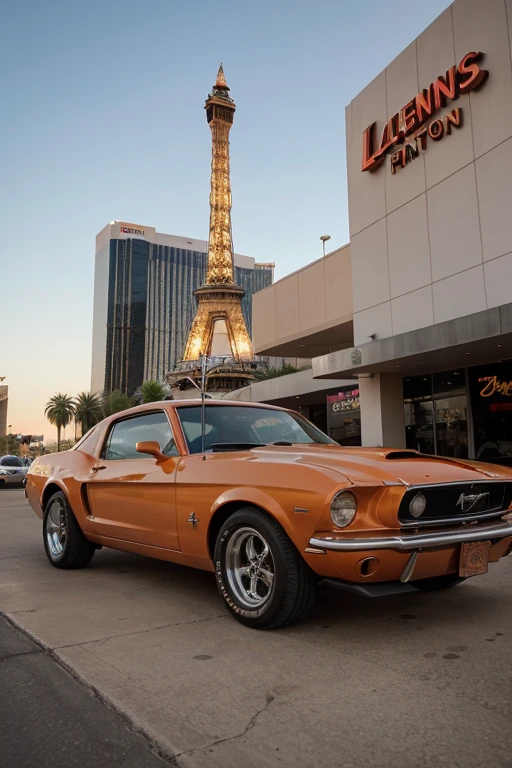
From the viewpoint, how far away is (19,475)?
2217cm

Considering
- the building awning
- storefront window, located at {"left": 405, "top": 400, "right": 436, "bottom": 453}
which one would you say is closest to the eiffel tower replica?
storefront window, located at {"left": 405, "top": 400, "right": 436, "bottom": 453}

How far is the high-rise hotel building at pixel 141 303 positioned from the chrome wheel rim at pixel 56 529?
148027mm

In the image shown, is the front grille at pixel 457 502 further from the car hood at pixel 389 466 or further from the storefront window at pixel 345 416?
the storefront window at pixel 345 416

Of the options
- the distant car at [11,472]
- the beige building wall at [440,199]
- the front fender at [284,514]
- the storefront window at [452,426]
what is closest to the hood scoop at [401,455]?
the front fender at [284,514]

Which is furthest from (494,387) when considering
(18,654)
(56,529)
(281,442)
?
(18,654)

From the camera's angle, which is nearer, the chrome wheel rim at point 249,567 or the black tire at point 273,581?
the black tire at point 273,581

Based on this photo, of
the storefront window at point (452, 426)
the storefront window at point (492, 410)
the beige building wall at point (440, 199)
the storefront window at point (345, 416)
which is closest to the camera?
the beige building wall at point (440, 199)

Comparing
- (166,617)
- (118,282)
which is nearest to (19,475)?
(166,617)

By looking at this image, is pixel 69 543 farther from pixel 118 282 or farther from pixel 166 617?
pixel 118 282

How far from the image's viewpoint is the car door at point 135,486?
4.24 m

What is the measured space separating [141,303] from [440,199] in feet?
484

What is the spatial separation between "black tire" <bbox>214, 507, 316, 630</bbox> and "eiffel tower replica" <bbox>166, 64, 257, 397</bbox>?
281ft

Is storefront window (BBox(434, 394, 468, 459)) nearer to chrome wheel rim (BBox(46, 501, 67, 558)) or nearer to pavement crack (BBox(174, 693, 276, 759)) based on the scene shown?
chrome wheel rim (BBox(46, 501, 67, 558))

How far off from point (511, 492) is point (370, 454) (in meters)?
0.97
